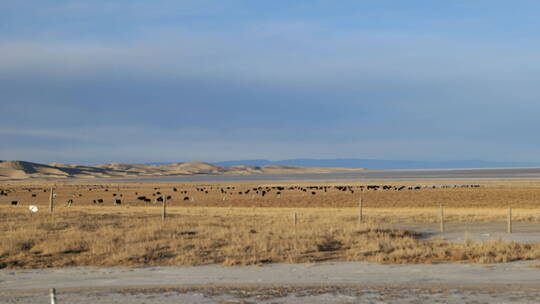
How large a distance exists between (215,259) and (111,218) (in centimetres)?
1270

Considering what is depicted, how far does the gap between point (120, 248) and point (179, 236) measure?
10.4ft

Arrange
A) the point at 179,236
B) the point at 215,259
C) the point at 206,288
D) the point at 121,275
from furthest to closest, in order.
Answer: the point at 179,236
the point at 215,259
the point at 121,275
the point at 206,288

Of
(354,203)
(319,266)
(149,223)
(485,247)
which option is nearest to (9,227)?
(149,223)

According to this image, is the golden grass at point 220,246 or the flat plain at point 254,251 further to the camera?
the golden grass at point 220,246

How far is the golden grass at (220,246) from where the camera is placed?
19.5 m

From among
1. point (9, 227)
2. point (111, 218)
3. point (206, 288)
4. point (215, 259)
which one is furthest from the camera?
point (111, 218)

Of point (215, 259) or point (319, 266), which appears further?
point (215, 259)

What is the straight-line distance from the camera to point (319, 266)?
729 inches

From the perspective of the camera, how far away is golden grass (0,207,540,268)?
19.5m

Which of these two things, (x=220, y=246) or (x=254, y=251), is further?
(x=220, y=246)

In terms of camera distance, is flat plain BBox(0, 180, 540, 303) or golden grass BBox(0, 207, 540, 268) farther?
golden grass BBox(0, 207, 540, 268)

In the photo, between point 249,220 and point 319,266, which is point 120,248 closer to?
point 319,266

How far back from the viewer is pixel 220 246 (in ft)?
71.8

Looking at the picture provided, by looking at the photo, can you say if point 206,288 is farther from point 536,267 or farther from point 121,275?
point 536,267
